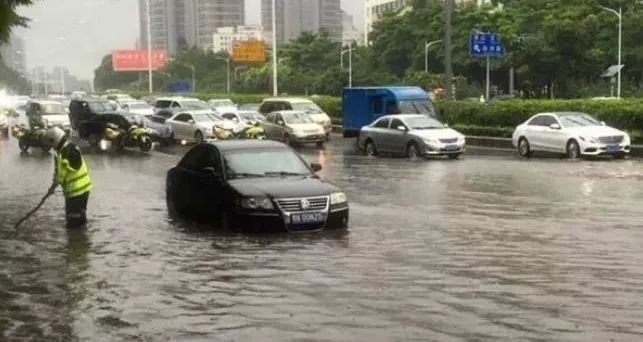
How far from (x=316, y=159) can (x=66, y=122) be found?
16535 millimetres

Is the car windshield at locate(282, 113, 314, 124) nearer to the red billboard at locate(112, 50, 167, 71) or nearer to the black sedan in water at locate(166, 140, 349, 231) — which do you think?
the black sedan in water at locate(166, 140, 349, 231)

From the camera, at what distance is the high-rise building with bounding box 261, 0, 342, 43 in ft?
483

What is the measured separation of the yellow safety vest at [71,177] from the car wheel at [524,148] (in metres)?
18.5

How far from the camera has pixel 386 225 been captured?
14156 mm

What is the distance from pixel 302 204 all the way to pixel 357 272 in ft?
9.35

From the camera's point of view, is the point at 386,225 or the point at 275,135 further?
the point at 275,135

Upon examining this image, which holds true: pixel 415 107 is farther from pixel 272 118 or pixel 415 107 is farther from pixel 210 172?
pixel 210 172

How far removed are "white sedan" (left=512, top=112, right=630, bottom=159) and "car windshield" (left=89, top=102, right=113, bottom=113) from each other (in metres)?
19.8

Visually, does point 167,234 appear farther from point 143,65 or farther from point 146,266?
point 143,65

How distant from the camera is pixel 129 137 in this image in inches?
1373

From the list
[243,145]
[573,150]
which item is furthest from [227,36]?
[243,145]

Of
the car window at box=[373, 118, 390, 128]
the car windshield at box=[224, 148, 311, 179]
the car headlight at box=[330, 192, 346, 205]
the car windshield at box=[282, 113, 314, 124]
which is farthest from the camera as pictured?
the car windshield at box=[282, 113, 314, 124]

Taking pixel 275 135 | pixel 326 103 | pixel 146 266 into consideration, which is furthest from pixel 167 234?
pixel 326 103

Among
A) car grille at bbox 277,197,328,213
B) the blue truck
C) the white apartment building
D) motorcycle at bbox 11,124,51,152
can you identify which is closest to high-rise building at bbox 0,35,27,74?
motorcycle at bbox 11,124,51,152
